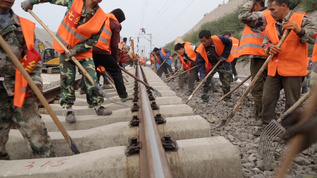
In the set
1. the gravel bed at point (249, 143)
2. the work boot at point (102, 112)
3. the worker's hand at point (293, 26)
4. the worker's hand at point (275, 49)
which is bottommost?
the gravel bed at point (249, 143)

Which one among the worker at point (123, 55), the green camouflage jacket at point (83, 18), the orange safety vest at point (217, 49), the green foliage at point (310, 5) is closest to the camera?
the green camouflage jacket at point (83, 18)

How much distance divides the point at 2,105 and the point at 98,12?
5.38ft

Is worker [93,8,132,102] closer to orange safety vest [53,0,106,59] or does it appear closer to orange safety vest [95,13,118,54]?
orange safety vest [95,13,118,54]

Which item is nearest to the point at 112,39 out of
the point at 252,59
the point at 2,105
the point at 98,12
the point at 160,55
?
the point at 98,12

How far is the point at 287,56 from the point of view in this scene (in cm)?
271

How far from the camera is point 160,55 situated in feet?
38.5

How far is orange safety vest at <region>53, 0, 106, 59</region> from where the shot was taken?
8.72ft

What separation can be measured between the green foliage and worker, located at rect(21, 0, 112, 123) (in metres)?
11.2

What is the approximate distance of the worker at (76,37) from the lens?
266 centimetres

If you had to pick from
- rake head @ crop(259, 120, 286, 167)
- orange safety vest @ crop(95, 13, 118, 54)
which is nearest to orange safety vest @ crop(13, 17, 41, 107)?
orange safety vest @ crop(95, 13, 118, 54)

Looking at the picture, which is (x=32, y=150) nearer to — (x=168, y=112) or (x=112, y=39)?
(x=168, y=112)

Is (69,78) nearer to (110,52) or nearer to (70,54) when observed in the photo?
(70,54)

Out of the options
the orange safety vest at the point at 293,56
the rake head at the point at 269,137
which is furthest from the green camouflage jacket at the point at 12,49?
the orange safety vest at the point at 293,56

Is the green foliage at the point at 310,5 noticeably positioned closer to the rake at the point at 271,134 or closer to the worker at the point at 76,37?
the rake at the point at 271,134
